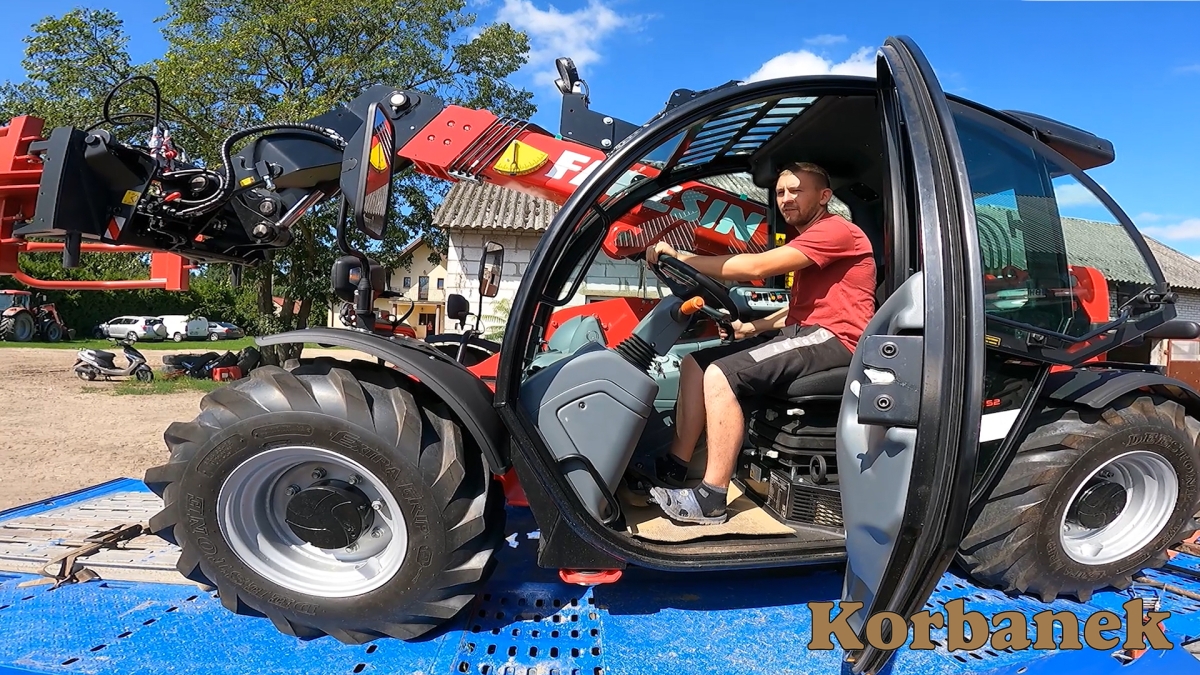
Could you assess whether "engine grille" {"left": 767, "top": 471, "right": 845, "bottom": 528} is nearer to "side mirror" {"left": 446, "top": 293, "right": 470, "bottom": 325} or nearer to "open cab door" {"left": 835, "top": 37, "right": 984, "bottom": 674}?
"open cab door" {"left": 835, "top": 37, "right": 984, "bottom": 674}

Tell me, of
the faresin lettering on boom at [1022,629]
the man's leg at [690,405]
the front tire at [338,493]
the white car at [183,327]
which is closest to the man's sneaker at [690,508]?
the man's leg at [690,405]

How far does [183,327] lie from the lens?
1266 inches

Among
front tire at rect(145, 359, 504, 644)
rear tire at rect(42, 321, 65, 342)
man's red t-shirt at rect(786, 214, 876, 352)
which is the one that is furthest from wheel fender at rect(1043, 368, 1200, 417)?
rear tire at rect(42, 321, 65, 342)

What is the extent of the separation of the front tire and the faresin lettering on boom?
3.92 ft

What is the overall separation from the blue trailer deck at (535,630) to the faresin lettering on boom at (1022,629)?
4cm

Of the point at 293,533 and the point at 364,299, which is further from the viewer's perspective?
the point at 364,299

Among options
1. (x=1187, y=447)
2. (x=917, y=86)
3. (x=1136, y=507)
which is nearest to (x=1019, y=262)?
(x=917, y=86)

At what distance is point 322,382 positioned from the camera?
92.5 inches

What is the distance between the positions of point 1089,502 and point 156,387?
45.7 ft

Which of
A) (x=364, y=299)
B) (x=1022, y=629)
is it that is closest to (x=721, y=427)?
(x=1022, y=629)

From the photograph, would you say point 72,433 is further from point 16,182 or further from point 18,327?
point 18,327

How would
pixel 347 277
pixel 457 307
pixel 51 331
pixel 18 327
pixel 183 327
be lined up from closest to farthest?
pixel 347 277 < pixel 457 307 < pixel 18 327 < pixel 51 331 < pixel 183 327

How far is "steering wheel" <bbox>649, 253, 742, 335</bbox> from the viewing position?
2.77m

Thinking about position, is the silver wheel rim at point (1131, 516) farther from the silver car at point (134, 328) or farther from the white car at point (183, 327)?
the white car at point (183, 327)
